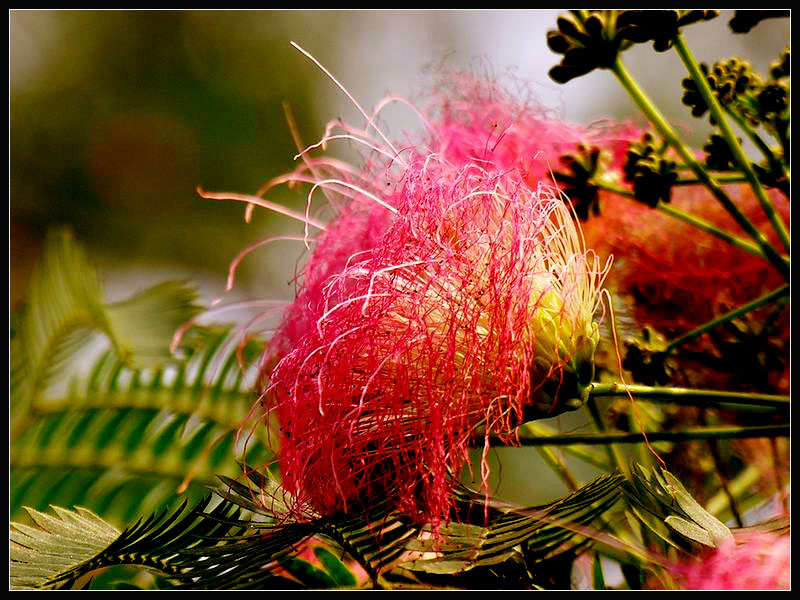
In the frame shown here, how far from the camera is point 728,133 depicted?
0.83 meters

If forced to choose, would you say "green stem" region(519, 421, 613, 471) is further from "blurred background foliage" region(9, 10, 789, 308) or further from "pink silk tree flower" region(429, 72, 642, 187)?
"blurred background foliage" region(9, 10, 789, 308)

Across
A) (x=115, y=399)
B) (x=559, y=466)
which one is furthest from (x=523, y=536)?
(x=115, y=399)

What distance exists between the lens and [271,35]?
408cm

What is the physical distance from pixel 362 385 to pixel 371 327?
0.06m

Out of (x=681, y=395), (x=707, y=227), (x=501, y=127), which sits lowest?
(x=681, y=395)

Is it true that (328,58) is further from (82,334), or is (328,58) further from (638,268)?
(638,268)

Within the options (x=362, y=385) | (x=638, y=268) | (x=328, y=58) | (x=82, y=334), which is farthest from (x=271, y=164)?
(x=362, y=385)

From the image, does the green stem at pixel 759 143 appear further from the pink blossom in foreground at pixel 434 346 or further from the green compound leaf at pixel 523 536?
the green compound leaf at pixel 523 536

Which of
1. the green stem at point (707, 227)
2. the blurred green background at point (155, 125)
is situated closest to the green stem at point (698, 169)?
the green stem at point (707, 227)

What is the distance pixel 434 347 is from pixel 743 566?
12.4 inches

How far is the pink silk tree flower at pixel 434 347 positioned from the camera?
0.75 m

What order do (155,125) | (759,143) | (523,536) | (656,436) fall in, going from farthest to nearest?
(155,125), (759,143), (656,436), (523,536)

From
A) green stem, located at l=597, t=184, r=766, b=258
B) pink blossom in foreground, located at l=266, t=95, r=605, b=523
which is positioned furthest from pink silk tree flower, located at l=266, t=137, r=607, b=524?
green stem, located at l=597, t=184, r=766, b=258

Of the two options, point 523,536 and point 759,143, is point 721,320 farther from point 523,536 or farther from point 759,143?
point 523,536
